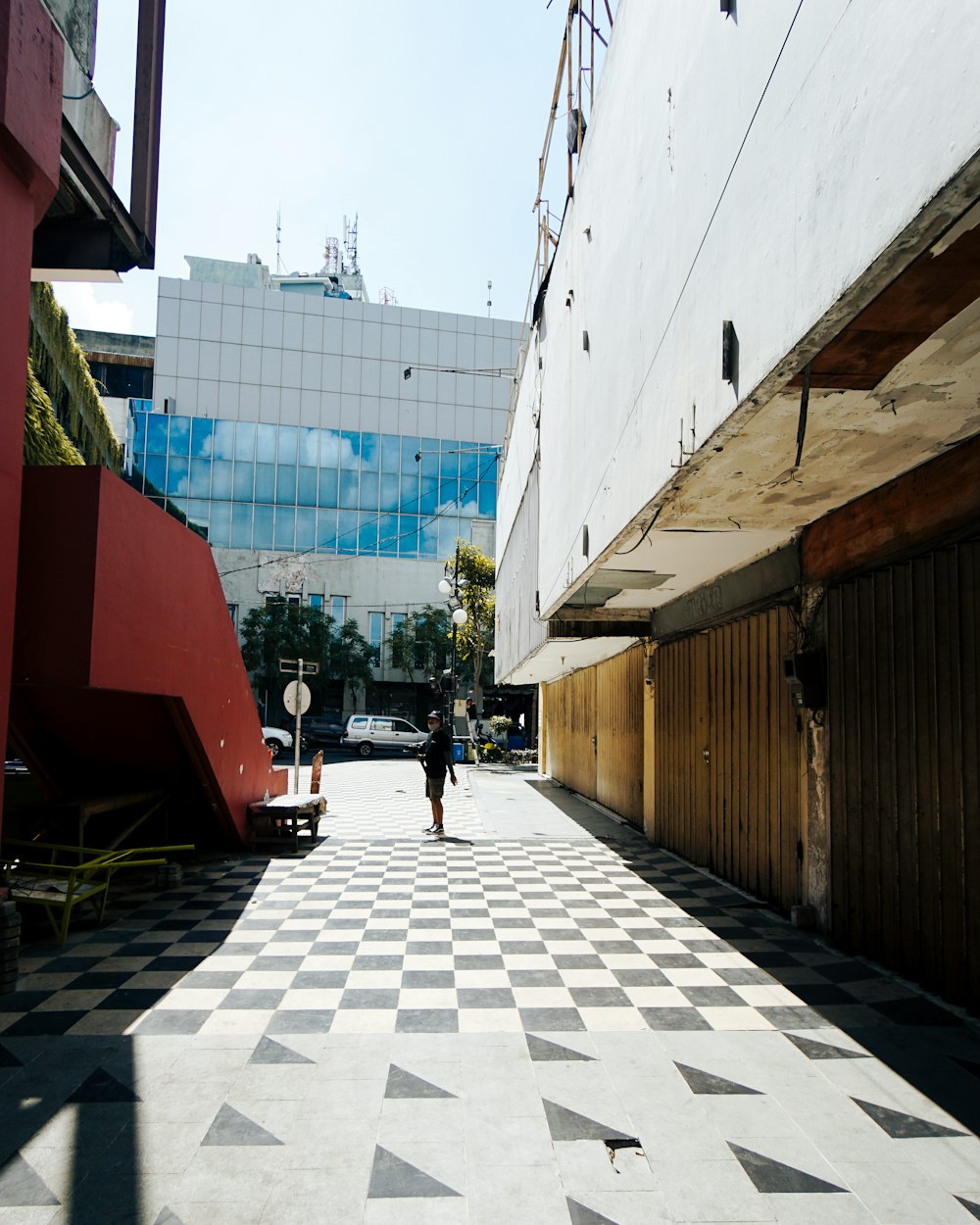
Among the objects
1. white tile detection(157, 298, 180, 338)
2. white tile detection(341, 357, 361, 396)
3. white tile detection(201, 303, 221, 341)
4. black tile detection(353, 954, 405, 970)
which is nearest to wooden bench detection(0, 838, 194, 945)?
black tile detection(353, 954, 405, 970)

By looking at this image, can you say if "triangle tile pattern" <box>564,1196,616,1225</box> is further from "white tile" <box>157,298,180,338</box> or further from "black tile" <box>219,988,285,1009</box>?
"white tile" <box>157,298,180,338</box>

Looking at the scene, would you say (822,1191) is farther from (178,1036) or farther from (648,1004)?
(178,1036)

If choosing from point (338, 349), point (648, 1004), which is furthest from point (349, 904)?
→ point (338, 349)

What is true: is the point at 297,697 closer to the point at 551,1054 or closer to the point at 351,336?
the point at 551,1054

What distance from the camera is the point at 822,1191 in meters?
3.15

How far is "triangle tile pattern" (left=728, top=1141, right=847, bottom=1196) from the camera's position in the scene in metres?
3.16

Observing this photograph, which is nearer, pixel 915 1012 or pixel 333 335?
pixel 915 1012

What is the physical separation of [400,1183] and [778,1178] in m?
1.39

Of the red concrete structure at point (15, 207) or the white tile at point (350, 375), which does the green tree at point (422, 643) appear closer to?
the white tile at point (350, 375)

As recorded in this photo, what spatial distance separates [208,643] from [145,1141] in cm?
625

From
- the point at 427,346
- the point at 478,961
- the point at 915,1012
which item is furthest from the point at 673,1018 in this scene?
the point at 427,346

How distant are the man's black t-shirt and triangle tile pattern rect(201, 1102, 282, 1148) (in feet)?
26.7

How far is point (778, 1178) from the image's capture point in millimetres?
3244

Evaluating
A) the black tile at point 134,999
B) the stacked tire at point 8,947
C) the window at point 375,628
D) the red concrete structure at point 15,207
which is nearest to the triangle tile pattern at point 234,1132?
the black tile at point 134,999
